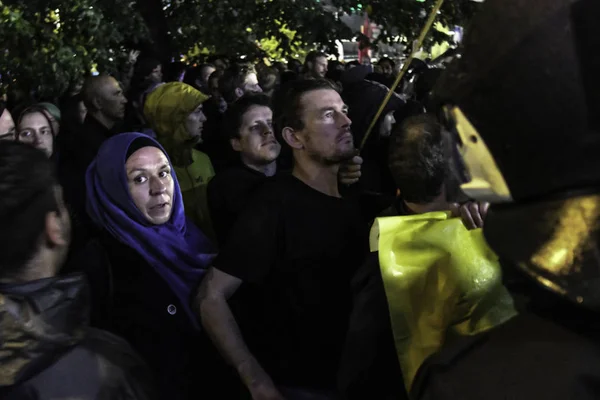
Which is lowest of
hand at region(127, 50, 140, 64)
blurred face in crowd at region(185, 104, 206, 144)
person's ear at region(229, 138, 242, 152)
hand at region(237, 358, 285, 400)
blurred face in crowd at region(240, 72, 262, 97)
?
hand at region(237, 358, 285, 400)

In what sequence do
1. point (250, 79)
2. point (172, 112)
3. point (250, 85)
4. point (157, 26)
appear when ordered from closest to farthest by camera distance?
point (172, 112) → point (250, 85) → point (250, 79) → point (157, 26)

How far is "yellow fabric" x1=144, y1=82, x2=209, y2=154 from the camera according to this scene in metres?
4.24

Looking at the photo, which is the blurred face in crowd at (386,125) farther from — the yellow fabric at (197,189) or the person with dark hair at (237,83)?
the person with dark hair at (237,83)

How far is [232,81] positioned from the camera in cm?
612

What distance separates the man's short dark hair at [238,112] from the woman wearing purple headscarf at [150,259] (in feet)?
2.82

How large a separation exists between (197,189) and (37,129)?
1230 mm

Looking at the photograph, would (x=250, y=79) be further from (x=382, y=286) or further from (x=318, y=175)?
(x=382, y=286)

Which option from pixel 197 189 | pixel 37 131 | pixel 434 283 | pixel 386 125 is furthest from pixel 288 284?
pixel 37 131

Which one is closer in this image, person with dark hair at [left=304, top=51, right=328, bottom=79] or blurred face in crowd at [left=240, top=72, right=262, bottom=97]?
blurred face in crowd at [left=240, top=72, right=262, bottom=97]

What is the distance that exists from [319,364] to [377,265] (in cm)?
62

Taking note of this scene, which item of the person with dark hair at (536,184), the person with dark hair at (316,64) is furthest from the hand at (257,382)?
the person with dark hair at (316,64)

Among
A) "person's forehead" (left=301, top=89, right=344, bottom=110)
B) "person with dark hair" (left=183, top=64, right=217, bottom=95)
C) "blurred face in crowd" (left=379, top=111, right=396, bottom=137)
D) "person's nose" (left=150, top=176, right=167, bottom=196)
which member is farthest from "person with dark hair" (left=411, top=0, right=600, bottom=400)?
"person with dark hair" (left=183, top=64, right=217, bottom=95)

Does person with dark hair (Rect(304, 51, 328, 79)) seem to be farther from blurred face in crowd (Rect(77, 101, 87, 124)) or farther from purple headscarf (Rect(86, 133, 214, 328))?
purple headscarf (Rect(86, 133, 214, 328))

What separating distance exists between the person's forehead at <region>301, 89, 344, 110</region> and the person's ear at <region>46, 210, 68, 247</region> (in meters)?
1.21
